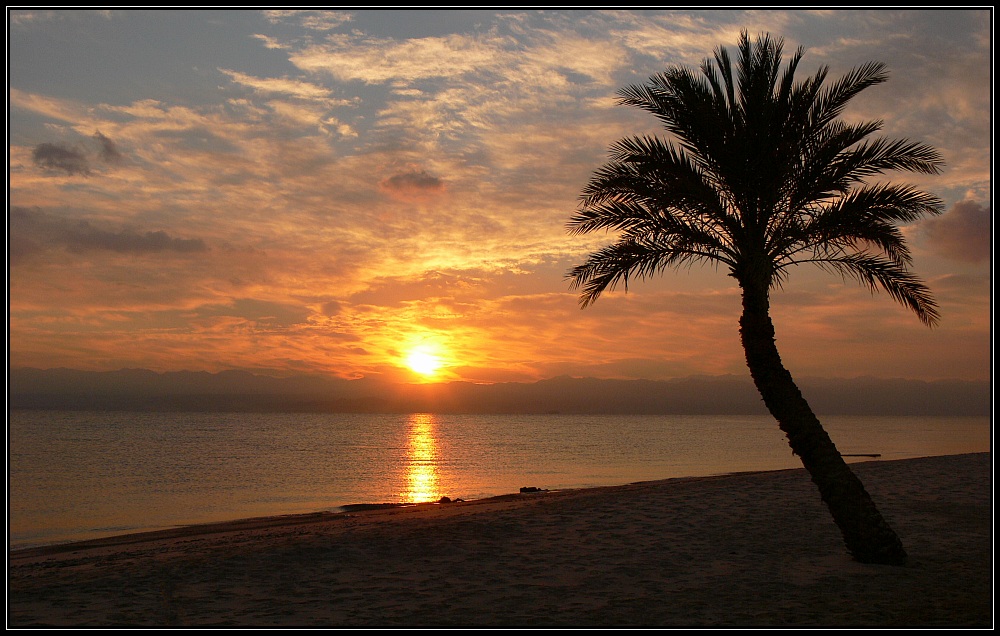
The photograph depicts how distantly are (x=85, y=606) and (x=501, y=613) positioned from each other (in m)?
5.59

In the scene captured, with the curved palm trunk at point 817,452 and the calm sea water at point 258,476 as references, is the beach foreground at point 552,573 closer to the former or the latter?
the curved palm trunk at point 817,452

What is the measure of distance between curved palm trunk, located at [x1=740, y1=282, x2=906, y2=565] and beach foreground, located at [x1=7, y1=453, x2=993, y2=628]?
1.23 feet

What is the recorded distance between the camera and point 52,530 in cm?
2250

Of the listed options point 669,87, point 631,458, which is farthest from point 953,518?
point 631,458

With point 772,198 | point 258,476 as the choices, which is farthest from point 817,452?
point 258,476

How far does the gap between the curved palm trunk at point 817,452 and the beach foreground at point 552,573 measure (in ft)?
1.23

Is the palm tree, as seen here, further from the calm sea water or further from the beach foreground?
the calm sea water

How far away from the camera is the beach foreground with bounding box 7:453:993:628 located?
8.93m

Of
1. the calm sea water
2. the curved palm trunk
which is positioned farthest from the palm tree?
the calm sea water

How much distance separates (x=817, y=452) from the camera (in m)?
11.2

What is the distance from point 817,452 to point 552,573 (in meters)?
4.52

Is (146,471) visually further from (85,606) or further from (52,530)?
(85,606)

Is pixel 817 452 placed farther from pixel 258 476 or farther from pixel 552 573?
pixel 258 476

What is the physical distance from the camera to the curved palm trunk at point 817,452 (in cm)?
1106
